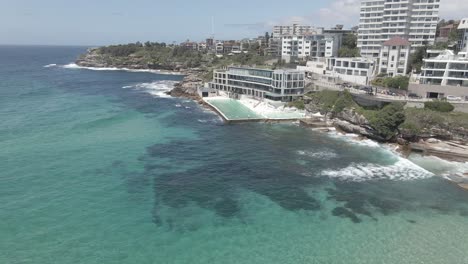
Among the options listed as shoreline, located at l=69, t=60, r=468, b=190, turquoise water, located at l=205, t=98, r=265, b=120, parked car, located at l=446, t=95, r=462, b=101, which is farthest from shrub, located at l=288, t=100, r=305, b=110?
parked car, located at l=446, t=95, r=462, b=101

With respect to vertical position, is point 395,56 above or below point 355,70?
above

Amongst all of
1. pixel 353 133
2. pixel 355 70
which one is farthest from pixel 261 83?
pixel 353 133

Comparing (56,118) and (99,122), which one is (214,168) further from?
(56,118)

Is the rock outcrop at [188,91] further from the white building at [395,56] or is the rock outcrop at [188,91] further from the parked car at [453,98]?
the parked car at [453,98]

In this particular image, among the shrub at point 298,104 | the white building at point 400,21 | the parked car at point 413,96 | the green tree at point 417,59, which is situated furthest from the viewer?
the white building at point 400,21

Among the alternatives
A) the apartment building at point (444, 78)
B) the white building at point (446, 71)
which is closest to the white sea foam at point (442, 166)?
the apartment building at point (444, 78)

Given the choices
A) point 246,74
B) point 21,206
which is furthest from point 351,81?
point 21,206

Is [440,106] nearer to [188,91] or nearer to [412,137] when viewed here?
[412,137]
